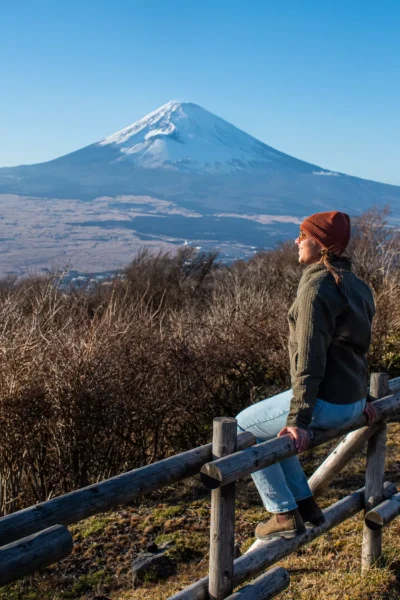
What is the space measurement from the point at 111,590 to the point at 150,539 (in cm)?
91

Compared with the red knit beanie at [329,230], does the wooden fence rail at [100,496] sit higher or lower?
lower

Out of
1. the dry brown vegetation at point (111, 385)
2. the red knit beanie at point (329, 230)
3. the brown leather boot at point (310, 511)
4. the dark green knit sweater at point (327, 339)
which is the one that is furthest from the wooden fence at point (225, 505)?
the dry brown vegetation at point (111, 385)

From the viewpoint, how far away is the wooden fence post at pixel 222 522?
2.84 m

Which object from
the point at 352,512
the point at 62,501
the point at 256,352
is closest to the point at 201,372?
the point at 256,352

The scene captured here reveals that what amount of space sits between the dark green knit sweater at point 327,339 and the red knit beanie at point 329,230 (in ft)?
0.29

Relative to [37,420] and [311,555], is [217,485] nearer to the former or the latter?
[311,555]

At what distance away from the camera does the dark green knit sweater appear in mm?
2932

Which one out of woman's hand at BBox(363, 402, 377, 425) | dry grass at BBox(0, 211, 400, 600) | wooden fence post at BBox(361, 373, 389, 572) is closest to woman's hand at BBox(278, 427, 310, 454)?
woman's hand at BBox(363, 402, 377, 425)

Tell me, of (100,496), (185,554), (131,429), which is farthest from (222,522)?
(131,429)

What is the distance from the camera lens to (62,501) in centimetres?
237

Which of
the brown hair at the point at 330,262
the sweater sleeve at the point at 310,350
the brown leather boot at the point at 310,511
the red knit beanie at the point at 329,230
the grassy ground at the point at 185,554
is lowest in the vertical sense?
the grassy ground at the point at 185,554

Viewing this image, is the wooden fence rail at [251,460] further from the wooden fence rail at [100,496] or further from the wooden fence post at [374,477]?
the wooden fence post at [374,477]

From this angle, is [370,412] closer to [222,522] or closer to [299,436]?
[299,436]

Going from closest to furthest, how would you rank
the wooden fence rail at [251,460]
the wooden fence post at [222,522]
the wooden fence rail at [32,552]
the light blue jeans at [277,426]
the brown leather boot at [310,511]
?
the wooden fence rail at [32,552] < the wooden fence rail at [251,460] < the wooden fence post at [222,522] < the light blue jeans at [277,426] < the brown leather boot at [310,511]
